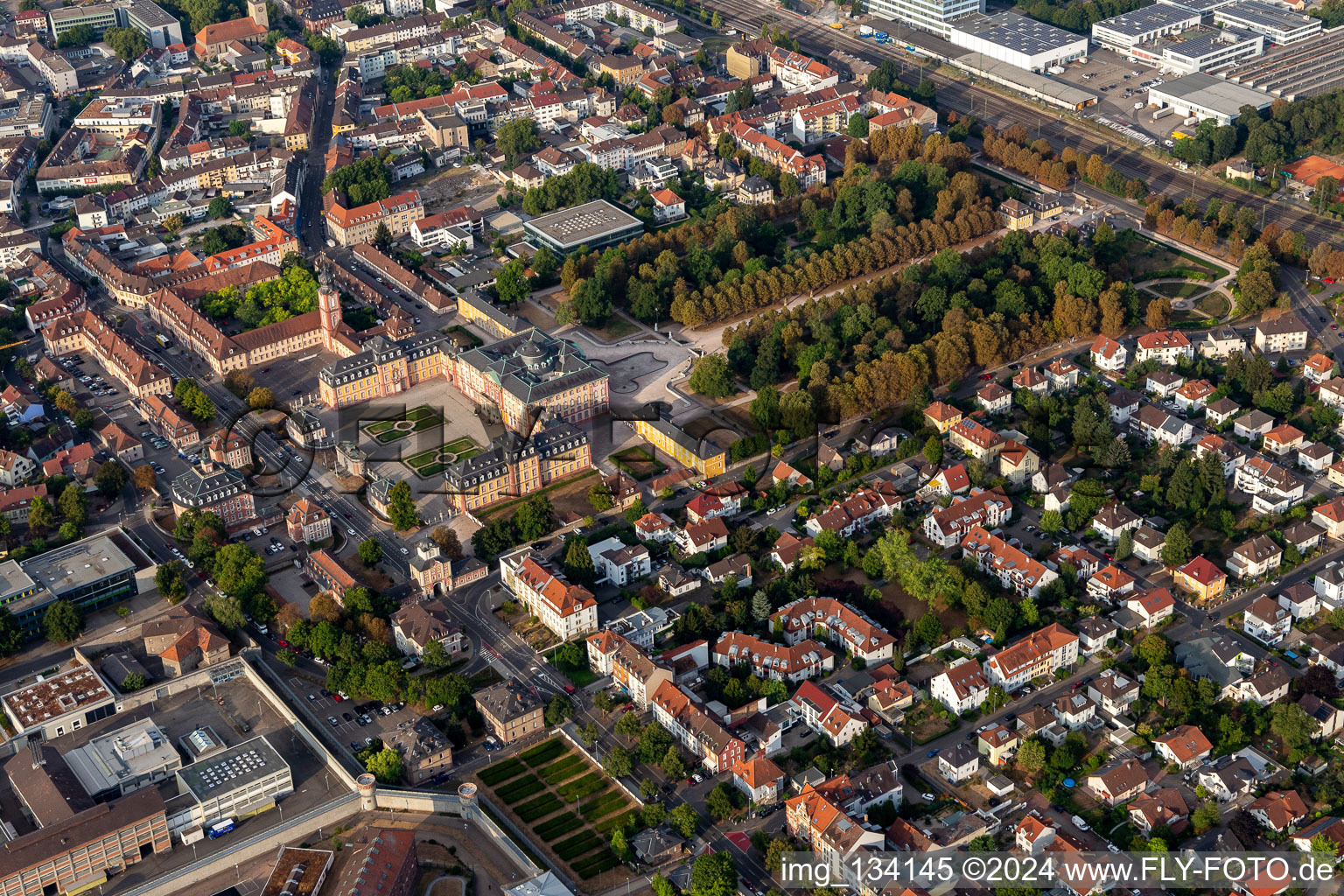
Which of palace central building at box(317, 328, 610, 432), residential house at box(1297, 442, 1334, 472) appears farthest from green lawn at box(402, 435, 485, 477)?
residential house at box(1297, 442, 1334, 472)

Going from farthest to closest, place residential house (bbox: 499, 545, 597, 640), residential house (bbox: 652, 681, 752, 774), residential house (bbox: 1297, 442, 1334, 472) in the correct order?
1. residential house (bbox: 1297, 442, 1334, 472)
2. residential house (bbox: 499, 545, 597, 640)
3. residential house (bbox: 652, 681, 752, 774)

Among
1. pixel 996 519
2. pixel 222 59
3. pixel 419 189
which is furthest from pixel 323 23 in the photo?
pixel 996 519

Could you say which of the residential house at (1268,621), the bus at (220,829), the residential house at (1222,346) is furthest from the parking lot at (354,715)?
the residential house at (1222,346)

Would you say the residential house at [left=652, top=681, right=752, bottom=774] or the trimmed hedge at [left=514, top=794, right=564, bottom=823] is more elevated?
the residential house at [left=652, top=681, right=752, bottom=774]

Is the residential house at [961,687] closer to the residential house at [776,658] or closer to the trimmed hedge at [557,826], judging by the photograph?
the residential house at [776,658]

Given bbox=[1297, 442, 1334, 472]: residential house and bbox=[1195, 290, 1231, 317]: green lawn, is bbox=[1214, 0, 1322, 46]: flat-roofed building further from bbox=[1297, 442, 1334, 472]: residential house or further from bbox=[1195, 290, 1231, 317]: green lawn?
bbox=[1297, 442, 1334, 472]: residential house

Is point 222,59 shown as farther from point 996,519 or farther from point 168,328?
point 996,519

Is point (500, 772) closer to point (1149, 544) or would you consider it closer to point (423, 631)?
point (423, 631)
